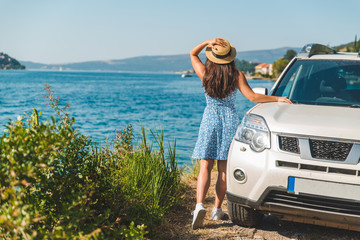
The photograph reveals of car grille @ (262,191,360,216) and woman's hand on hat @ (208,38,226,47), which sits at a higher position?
woman's hand on hat @ (208,38,226,47)

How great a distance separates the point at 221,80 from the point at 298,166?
1132 millimetres

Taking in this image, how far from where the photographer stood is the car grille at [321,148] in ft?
9.66

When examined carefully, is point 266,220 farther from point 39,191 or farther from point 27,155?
point 27,155

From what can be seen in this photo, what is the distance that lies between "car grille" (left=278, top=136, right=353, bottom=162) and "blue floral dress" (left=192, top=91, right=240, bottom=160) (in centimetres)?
73

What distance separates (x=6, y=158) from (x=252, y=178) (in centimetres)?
183

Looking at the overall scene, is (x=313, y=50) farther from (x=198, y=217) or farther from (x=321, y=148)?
(x=198, y=217)

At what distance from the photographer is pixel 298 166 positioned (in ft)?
9.76

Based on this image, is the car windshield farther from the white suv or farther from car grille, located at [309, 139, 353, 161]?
car grille, located at [309, 139, 353, 161]

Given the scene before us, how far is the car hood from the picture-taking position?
3012mm

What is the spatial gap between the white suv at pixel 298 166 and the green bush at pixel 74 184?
37.2 inches

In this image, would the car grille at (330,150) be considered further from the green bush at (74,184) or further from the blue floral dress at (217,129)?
the green bush at (74,184)

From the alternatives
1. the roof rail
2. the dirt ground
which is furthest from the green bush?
the roof rail

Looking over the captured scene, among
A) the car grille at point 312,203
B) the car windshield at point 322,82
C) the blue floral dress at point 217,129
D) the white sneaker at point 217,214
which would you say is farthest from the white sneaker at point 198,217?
the car windshield at point 322,82

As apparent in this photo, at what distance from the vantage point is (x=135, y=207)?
3.60 metres
